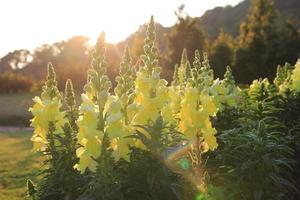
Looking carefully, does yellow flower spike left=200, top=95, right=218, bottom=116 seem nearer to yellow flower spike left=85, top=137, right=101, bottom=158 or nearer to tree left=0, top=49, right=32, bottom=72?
yellow flower spike left=85, top=137, right=101, bottom=158

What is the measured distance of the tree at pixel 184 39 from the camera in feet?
93.1

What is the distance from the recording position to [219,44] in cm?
2850

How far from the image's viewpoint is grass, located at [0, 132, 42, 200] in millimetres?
8321

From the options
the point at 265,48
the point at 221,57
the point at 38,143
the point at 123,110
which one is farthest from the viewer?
the point at 221,57

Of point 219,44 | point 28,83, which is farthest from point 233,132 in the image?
point 28,83

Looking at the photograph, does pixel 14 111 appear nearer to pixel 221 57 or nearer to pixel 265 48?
pixel 221 57

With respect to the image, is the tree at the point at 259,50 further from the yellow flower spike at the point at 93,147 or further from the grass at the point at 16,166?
the yellow flower spike at the point at 93,147

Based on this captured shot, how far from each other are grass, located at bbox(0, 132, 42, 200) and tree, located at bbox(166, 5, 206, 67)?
15113 mm

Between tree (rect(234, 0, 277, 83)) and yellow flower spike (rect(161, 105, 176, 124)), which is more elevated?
tree (rect(234, 0, 277, 83))

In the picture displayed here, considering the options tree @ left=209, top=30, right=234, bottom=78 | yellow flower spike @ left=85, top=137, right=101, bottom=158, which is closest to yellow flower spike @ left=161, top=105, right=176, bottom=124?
yellow flower spike @ left=85, top=137, right=101, bottom=158

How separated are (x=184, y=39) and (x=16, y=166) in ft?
63.5

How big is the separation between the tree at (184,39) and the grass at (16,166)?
1511cm

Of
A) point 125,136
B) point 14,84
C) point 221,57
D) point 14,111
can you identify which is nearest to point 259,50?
point 221,57

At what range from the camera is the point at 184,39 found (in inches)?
1122
